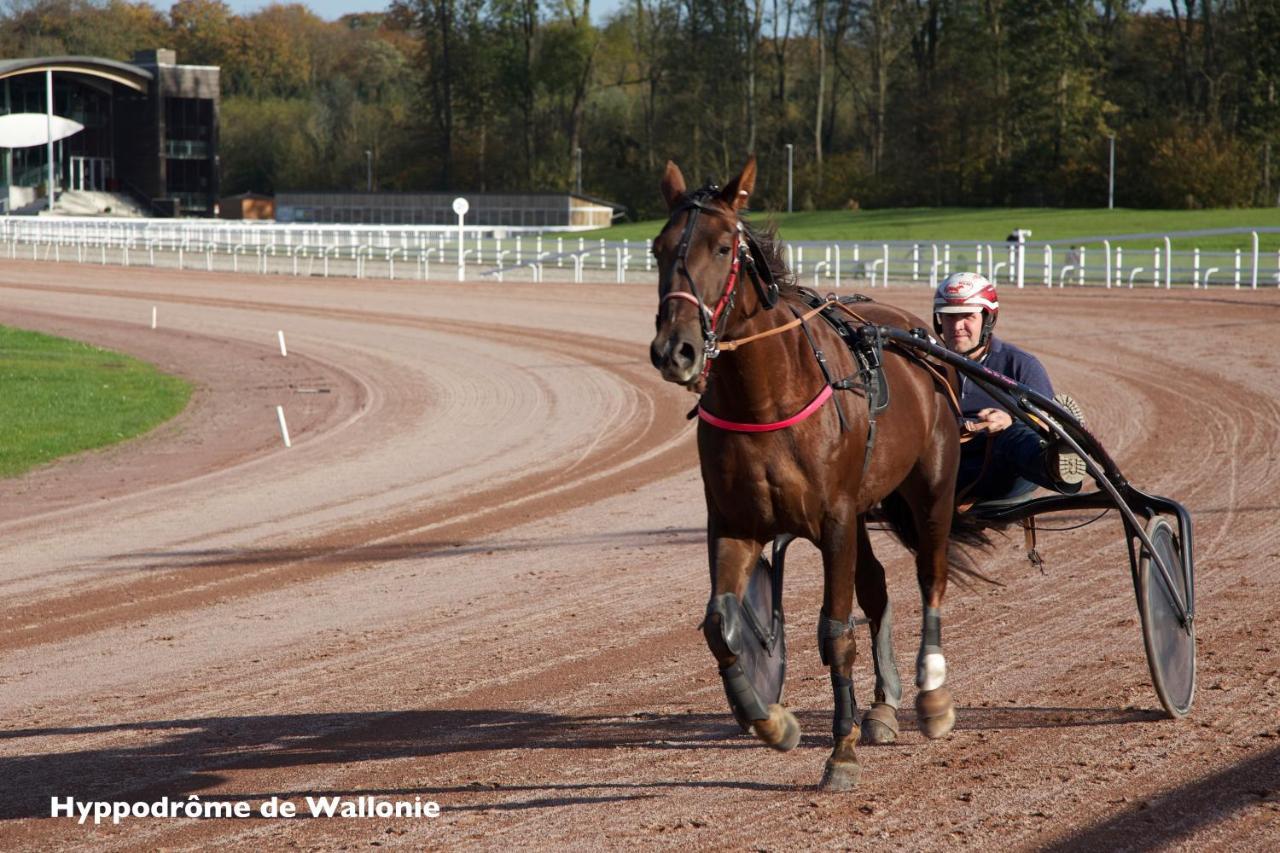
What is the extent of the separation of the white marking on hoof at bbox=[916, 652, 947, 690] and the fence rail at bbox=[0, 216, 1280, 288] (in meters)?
18.0

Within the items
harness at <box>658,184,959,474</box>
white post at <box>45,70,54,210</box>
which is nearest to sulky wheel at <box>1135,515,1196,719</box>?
harness at <box>658,184,959,474</box>

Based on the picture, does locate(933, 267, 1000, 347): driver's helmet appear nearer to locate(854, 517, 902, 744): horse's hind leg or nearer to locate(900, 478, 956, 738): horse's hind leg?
locate(900, 478, 956, 738): horse's hind leg

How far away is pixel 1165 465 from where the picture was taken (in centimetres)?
1072

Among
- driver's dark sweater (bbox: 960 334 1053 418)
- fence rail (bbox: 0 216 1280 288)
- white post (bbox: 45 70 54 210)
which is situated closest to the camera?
driver's dark sweater (bbox: 960 334 1053 418)

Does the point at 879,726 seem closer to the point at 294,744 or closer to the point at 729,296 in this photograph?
the point at 729,296

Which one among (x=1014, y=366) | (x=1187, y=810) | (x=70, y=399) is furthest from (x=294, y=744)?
(x=70, y=399)

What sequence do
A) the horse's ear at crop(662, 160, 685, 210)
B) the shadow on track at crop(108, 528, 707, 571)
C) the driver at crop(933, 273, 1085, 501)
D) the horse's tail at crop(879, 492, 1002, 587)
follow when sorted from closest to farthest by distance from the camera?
the horse's ear at crop(662, 160, 685, 210) → the horse's tail at crop(879, 492, 1002, 587) → the driver at crop(933, 273, 1085, 501) → the shadow on track at crop(108, 528, 707, 571)

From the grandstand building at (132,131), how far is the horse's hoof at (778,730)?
239 ft

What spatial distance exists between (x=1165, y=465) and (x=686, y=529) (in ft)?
13.2

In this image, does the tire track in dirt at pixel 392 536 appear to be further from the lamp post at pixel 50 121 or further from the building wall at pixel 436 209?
the lamp post at pixel 50 121

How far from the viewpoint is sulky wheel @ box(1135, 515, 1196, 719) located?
15.9ft

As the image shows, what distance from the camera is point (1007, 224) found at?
163 ft

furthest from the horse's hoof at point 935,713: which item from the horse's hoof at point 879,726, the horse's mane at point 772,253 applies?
the horse's mane at point 772,253

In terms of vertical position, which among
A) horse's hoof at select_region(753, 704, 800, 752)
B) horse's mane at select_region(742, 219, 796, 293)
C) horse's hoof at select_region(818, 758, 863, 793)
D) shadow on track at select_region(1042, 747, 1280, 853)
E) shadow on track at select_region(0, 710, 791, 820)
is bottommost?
shadow on track at select_region(0, 710, 791, 820)
